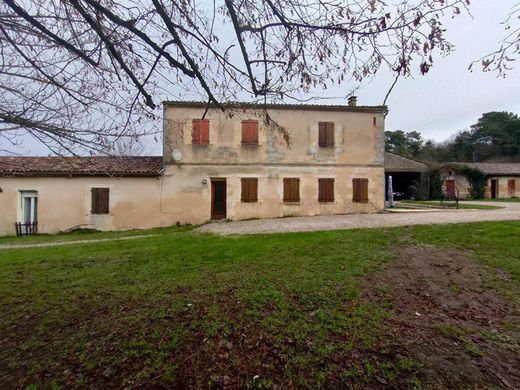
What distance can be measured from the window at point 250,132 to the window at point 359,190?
215 inches

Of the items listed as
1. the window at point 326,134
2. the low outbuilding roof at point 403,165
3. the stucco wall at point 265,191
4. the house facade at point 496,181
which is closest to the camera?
the stucco wall at point 265,191

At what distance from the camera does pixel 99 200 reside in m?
14.5

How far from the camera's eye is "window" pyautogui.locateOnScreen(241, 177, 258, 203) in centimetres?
1531

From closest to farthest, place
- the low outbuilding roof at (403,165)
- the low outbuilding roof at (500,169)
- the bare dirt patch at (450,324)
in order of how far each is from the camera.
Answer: the bare dirt patch at (450,324) < the low outbuilding roof at (403,165) < the low outbuilding roof at (500,169)

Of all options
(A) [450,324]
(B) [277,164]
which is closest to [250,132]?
(B) [277,164]

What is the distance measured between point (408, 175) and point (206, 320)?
29.9 m

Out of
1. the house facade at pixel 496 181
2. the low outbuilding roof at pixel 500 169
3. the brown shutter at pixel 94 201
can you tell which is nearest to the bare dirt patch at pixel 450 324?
the brown shutter at pixel 94 201

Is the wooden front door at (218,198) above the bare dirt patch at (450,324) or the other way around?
above

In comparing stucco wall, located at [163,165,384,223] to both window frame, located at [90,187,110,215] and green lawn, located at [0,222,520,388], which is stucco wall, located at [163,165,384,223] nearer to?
window frame, located at [90,187,110,215]

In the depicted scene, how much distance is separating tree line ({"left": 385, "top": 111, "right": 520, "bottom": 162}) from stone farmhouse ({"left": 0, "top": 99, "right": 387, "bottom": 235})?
28071 millimetres

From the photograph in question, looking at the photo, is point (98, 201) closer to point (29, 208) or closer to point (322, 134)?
point (29, 208)

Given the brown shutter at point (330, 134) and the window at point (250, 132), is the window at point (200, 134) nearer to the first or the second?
the window at point (250, 132)

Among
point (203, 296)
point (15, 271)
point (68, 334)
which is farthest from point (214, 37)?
point (15, 271)

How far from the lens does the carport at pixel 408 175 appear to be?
28.4 meters
